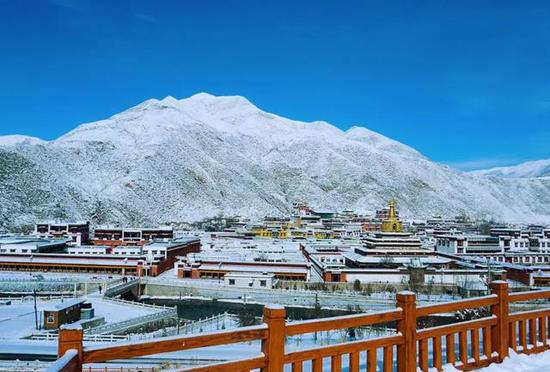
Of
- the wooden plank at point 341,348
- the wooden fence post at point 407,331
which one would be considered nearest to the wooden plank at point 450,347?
the wooden fence post at point 407,331

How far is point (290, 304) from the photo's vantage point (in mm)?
31578

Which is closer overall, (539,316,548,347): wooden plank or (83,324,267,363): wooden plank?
(83,324,267,363): wooden plank

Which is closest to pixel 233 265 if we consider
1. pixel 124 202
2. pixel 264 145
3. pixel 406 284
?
pixel 406 284

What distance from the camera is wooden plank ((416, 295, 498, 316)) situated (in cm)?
531

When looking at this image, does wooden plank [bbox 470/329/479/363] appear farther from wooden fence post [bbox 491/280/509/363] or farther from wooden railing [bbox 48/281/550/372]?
wooden fence post [bbox 491/280/509/363]

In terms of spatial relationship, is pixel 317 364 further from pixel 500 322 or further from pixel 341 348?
pixel 500 322

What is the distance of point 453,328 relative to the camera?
570cm

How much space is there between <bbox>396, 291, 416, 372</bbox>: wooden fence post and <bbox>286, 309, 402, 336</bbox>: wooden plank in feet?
0.27

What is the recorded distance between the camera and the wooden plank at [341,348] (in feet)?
14.0

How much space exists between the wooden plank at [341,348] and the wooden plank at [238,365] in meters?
0.27

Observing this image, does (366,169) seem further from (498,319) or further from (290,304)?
(498,319)

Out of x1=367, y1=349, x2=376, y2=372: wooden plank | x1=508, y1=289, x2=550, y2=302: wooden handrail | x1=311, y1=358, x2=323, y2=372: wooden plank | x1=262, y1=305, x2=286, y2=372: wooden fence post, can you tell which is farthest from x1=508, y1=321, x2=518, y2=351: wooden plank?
x1=262, y1=305, x2=286, y2=372: wooden fence post

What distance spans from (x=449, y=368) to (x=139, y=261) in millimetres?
→ 36440

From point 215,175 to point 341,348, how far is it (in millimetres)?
118918
